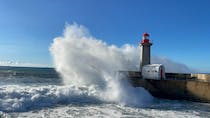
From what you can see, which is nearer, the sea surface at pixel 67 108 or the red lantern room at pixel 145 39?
the sea surface at pixel 67 108

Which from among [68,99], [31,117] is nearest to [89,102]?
[68,99]

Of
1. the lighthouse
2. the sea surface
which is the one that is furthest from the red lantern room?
the sea surface

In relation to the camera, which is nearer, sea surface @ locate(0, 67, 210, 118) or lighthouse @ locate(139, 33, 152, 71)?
sea surface @ locate(0, 67, 210, 118)

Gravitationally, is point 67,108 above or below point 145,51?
below

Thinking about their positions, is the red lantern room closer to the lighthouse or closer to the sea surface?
the lighthouse

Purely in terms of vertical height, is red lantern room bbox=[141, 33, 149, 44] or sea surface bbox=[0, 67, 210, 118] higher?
red lantern room bbox=[141, 33, 149, 44]

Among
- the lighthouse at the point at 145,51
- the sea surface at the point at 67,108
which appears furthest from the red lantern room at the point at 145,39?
the sea surface at the point at 67,108

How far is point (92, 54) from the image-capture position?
20281 mm

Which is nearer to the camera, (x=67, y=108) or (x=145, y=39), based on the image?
(x=67, y=108)

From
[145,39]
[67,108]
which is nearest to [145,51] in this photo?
[145,39]

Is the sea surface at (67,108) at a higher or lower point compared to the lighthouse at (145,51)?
lower

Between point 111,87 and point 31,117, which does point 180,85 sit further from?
point 31,117

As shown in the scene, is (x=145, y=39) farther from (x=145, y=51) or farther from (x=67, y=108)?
(x=67, y=108)

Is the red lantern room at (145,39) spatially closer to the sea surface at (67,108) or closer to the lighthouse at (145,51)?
the lighthouse at (145,51)
